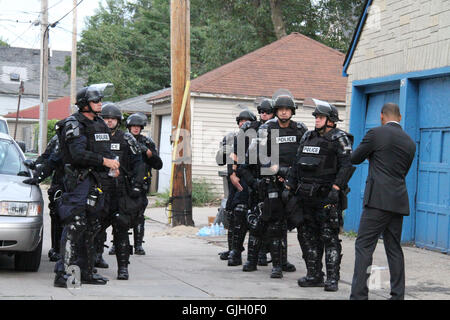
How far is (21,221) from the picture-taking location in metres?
8.02

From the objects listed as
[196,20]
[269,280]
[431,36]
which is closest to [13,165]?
[269,280]

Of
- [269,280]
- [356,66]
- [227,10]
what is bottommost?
[269,280]

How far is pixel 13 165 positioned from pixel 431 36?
673 cm

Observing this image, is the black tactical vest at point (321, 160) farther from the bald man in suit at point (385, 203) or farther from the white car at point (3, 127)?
the white car at point (3, 127)

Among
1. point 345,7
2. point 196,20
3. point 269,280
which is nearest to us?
point 269,280

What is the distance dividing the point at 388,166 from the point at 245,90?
14607 millimetres

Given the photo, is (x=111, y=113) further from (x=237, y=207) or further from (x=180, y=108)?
(x=180, y=108)

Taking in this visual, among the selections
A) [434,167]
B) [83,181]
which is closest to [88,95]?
[83,181]

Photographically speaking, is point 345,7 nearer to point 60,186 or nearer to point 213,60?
point 213,60

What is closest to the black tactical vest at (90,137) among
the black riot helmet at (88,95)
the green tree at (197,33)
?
the black riot helmet at (88,95)

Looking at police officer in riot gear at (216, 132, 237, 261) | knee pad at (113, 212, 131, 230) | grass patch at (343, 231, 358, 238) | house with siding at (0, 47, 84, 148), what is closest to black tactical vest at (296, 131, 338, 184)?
police officer in riot gear at (216, 132, 237, 261)

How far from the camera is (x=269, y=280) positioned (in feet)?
28.2

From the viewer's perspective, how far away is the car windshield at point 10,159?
913 centimetres
